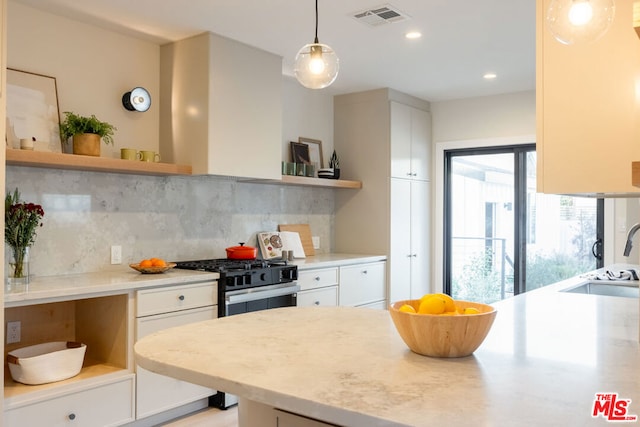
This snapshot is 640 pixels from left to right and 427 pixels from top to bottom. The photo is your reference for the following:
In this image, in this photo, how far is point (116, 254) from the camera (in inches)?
139

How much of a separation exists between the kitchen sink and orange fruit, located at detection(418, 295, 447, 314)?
2.09 metres

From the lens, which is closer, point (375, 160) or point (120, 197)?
point (120, 197)

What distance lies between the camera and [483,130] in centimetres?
536

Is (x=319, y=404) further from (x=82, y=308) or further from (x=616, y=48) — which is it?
(x=82, y=308)

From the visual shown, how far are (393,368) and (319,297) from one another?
9.96 ft

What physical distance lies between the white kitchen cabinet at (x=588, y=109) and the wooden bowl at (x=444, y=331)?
757 mm

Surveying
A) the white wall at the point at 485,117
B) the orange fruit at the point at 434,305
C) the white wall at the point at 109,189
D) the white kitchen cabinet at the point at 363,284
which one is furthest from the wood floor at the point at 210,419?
the white wall at the point at 485,117

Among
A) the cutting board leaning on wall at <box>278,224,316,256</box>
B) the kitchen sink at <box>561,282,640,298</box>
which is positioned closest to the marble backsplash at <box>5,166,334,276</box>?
the cutting board leaning on wall at <box>278,224,316,256</box>

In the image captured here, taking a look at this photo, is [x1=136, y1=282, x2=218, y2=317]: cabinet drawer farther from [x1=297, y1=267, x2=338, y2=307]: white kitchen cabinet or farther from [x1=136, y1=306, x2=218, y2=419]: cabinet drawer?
[x1=297, y1=267, x2=338, y2=307]: white kitchen cabinet

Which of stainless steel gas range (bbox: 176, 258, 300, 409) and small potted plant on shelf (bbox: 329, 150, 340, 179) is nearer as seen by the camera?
stainless steel gas range (bbox: 176, 258, 300, 409)

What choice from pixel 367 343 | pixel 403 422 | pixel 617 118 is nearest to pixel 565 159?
pixel 617 118

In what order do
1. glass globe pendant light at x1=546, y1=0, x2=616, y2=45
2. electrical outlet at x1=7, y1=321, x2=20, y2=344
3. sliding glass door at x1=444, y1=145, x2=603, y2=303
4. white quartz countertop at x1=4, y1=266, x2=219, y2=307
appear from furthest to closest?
sliding glass door at x1=444, y1=145, x2=603, y2=303 < electrical outlet at x1=7, y1=321, x2=20, y2=344 < white quartz countertop at x1=4, y1=266, x2=219, y2=307 < glass globe pendant light at x1=546, y1=0, x2=616, y2=45

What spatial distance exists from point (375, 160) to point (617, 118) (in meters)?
3.45

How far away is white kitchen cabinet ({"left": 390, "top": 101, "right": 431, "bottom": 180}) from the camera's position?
515 cm
